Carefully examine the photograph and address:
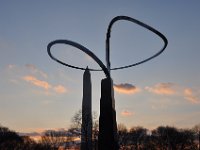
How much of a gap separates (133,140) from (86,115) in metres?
37.4

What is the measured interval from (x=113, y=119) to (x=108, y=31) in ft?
22.5

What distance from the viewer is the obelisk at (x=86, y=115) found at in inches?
2493

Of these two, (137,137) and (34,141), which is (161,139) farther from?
(34,141)

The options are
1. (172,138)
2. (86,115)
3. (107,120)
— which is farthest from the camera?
(172,138)

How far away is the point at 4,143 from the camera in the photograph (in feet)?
320

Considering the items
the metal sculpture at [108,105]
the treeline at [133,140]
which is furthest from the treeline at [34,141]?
the metal sculpture at [108,105]

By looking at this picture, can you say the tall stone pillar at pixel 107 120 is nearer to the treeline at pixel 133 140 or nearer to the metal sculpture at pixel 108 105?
the metal sculpture at pixel 108 105

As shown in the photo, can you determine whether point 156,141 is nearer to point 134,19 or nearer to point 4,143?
point 4,143

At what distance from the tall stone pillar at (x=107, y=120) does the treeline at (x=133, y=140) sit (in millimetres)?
66879

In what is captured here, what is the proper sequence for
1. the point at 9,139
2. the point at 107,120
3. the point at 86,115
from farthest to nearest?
the point at 9,139 → the point at 86,115 → the point at 107,120

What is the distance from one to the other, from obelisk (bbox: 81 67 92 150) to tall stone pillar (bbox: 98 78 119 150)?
128 ft

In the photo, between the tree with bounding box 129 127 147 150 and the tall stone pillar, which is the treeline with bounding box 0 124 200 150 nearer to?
the tree with bounding box 129 127 147 150

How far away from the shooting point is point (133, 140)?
324 ft

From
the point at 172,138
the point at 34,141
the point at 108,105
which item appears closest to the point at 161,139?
the point at 172,138
